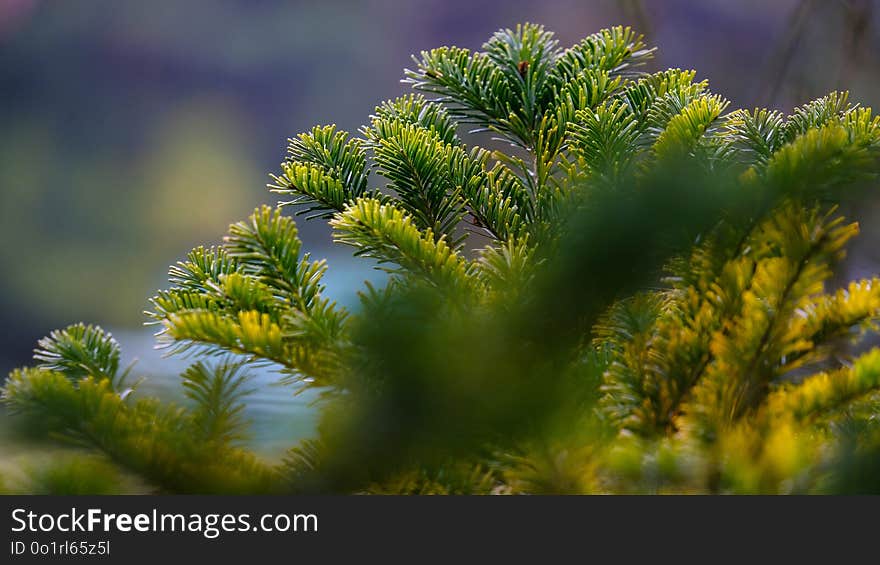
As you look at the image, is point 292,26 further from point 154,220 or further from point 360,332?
point 360,332

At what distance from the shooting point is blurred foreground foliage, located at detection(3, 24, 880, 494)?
202mm

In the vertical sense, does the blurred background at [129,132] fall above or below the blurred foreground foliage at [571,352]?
above

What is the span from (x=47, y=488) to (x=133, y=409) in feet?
0.10

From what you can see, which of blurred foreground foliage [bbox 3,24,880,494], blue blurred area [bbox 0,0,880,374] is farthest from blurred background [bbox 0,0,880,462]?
blurred foreground foliage [bbox 3,24,880,494]

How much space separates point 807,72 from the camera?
1.73 metres

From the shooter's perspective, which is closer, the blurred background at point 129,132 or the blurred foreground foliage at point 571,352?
the blurred foreground foliage at point 571,352

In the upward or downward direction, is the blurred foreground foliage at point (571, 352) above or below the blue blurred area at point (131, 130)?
below

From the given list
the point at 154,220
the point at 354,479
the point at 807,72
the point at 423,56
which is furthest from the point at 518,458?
the point at 154,220

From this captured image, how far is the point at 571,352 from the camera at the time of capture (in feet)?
0.76

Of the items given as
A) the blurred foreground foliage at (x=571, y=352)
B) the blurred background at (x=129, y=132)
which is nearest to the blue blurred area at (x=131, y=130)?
the blurred background at (x=129, y=132)

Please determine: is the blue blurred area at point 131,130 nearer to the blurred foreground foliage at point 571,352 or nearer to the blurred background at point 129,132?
the blurred background at point 129,132

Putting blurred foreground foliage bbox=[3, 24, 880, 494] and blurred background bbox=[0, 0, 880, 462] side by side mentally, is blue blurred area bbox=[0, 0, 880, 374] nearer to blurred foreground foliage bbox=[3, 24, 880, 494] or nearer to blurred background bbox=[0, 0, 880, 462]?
blurred background bbox=[0, 0, 880, 462]

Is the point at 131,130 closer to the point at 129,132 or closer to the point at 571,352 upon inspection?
the point at 129,132

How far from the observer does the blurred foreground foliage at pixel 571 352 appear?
0.20 meters
